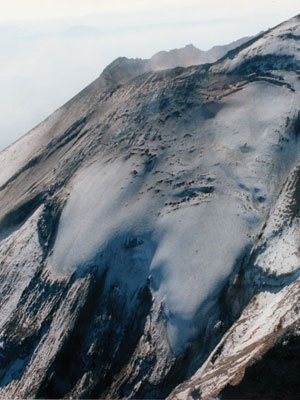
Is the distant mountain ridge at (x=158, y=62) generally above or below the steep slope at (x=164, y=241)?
above

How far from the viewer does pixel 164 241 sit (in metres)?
27.2

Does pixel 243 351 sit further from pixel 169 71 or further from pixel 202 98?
pixel 169 71

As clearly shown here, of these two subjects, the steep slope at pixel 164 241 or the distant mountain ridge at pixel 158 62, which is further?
the distant mountain ridge at pixel 158 62

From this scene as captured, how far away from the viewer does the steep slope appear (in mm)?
22391

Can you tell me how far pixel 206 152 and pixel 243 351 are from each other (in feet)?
60.8

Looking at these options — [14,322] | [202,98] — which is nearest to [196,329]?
[14,322]

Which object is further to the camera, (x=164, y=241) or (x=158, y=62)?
(x=158, y=62)

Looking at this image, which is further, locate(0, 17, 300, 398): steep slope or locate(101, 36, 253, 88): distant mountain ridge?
locate(101, 36, 253, 88): distant mountain ridge

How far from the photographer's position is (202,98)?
3800 cm

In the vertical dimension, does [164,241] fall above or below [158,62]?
below

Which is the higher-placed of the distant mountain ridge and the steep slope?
the distant mountain ridge

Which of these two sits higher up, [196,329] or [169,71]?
[169,71]

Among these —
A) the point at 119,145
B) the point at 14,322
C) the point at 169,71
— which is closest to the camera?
the point at 14,322

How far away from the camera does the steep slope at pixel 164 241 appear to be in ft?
73.5
